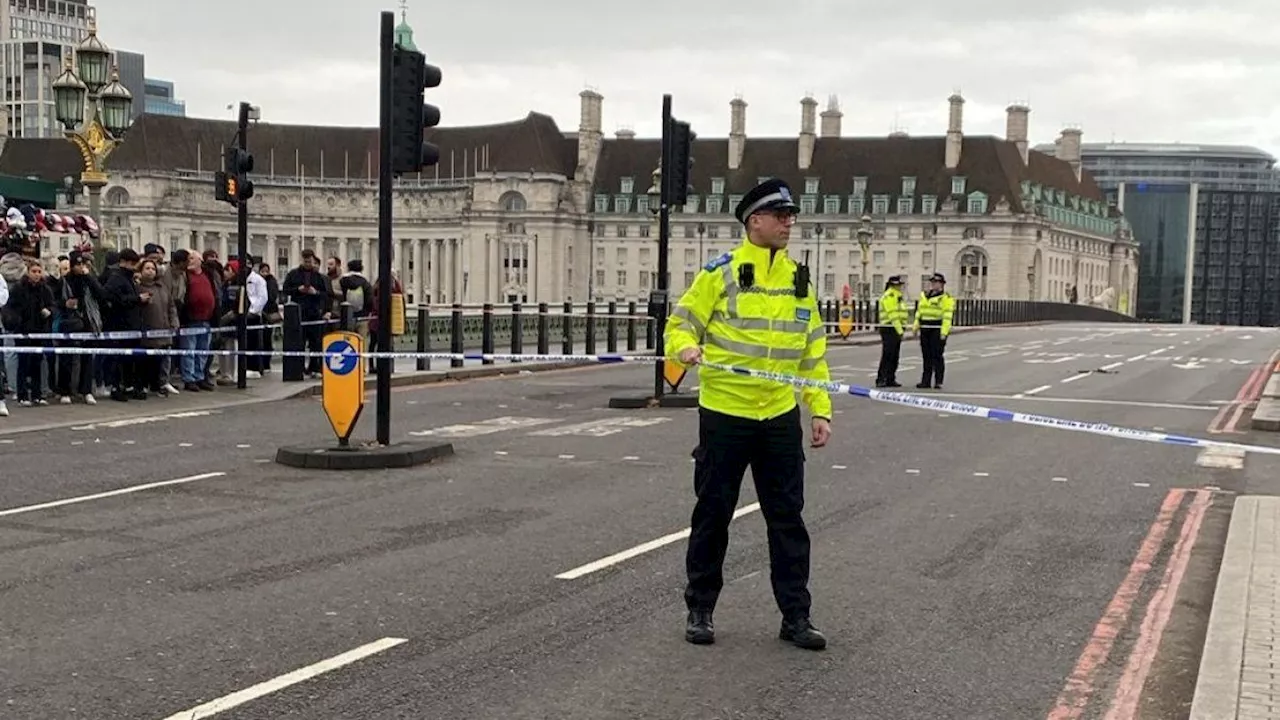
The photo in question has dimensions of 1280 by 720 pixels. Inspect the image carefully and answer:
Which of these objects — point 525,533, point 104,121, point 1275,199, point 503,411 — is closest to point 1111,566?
point 525,533

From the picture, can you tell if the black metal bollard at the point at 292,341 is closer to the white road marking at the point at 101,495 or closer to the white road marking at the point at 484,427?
the white road marking at the point at 484,427

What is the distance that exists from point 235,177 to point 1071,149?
158m

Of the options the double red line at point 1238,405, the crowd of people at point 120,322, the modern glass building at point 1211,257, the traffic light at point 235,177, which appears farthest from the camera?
the modern glass building at point 1211,257

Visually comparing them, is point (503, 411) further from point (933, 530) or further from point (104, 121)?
point (104, 121)

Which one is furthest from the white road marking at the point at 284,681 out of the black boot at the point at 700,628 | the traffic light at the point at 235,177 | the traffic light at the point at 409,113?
the traffic light at the point at 235,177

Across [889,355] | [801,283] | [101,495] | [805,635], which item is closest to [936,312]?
[889,355]

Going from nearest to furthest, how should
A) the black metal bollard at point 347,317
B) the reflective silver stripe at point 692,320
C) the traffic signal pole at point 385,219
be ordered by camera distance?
the reflective silver stripe at point 692,320 < the traffic signal pole at point 385,219 < the black metal bollard at point 347,317

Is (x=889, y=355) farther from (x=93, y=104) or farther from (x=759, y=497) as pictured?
(x=759, y=497)

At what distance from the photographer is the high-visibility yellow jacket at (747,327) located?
6305 mm

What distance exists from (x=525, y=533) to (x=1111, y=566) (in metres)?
3.74

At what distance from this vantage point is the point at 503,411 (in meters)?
17.5

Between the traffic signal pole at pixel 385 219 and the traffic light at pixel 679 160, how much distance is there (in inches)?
263

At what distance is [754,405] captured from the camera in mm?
6289

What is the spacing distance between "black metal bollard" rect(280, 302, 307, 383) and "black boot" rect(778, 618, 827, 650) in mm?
15368
